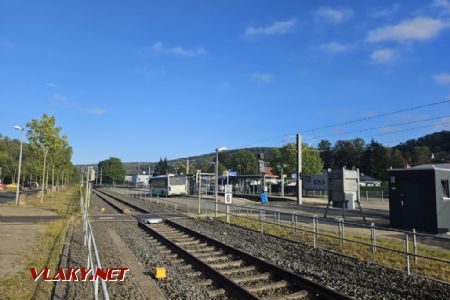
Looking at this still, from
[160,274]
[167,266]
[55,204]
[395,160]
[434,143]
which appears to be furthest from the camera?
[434,143]

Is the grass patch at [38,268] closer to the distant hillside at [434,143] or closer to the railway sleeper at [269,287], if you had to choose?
the railway sleeper at [269,287]

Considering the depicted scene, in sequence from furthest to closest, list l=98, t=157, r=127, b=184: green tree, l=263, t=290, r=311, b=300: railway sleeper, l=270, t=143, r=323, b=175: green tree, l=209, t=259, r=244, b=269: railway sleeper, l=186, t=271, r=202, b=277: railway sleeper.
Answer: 1. l=98, t=157, r=127, b=184: green tree
2. l=270, t=143, r=323, b=175: green tree
3. l=209, t=259, r=244, b=269: railway sleeper
4. l=186, t=271, r=202, b=277: railway sleeper
5. l=263, t=290, r=311, b=300: railway sleeper

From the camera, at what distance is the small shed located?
18.0 meters

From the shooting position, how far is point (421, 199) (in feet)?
61.2

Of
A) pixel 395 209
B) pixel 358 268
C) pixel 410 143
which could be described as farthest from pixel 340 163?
pixel 358 268

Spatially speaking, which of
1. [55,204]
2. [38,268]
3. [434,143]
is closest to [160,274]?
[38,268]

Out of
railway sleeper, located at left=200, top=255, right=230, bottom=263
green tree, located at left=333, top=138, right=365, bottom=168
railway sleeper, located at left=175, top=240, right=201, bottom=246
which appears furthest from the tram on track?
green tree, located at left=333, top=138, right=365, bottom=168

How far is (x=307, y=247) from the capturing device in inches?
542

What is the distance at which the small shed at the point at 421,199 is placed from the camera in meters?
18.0

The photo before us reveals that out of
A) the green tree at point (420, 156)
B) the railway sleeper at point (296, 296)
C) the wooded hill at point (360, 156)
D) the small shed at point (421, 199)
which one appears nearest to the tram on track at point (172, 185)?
the wooded hill at point (360, 156)

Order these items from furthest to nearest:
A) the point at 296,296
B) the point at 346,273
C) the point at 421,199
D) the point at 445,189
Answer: the point at 421,199, the point at 445,189, the point at 346,273, the point at 296,296

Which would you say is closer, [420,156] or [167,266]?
→ [167,266]

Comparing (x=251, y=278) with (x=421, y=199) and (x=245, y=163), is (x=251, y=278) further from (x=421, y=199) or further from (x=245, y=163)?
(x=245, y=163)

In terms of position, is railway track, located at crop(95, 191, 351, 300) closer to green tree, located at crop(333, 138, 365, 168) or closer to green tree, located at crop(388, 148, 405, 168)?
green tree, located at crop(388, 148, 405, 168)
